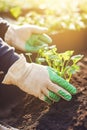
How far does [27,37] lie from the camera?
322 cm

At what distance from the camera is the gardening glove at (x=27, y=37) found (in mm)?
3123

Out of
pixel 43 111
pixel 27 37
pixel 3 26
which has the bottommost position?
pixel 43 111

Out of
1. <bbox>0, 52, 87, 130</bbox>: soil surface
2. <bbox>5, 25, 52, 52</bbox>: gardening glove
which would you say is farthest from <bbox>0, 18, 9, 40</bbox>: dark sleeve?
<bbox>0, 52, 87, 130</bbox>: soil surface

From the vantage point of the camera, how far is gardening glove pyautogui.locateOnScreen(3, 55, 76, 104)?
2.45 metres

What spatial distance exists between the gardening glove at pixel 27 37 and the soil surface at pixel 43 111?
0.33 m

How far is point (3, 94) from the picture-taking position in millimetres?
3033

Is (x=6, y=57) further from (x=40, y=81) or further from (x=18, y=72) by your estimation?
(x=40, y=81)

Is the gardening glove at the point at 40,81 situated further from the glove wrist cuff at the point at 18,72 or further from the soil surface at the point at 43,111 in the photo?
the soil surface at the point at 43,111

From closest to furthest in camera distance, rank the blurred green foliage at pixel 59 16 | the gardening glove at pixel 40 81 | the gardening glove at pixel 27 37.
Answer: the gardening glove at pixel 40 81, the gardening glove at pixel 27 37, the blurred green foliage at pixel 59 16

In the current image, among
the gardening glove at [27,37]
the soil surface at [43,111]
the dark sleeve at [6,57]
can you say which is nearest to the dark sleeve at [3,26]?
the gardening glove at [27,37]

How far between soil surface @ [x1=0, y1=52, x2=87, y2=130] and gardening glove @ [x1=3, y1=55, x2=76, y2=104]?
11cm

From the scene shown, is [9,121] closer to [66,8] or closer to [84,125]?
[84,125]

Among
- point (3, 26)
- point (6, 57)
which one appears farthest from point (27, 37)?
point (6, 57)

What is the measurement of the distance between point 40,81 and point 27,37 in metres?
0.81
